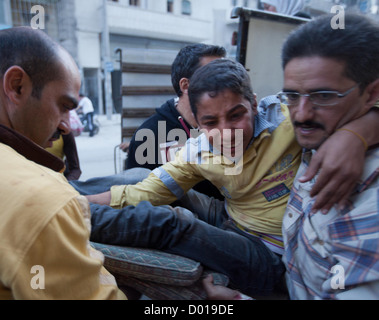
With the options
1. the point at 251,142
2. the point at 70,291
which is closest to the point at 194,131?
the point at 251,142

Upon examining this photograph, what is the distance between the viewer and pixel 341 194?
996 millimetres

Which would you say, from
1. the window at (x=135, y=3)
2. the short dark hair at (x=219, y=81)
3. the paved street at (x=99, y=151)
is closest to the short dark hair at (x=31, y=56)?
the short dark hair at (x=219, y=81)

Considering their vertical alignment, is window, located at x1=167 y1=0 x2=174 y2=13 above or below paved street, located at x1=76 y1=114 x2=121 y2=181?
above

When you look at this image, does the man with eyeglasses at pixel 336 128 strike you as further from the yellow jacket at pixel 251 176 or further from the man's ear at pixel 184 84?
the man's ear at pixel 184 84

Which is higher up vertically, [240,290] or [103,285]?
[103,285]

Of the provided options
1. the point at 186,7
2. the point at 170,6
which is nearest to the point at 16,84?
the point at 170,6

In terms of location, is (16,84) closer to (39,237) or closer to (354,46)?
(39,237)

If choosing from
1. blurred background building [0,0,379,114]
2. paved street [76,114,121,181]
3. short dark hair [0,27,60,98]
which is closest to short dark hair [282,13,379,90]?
short dark hair [0,27,60,98]

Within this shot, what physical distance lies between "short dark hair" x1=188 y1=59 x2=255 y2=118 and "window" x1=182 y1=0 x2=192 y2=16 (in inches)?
816

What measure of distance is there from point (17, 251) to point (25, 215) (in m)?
0.09

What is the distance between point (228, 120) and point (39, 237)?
101 centimetres

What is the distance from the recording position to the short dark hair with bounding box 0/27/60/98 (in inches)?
41.0

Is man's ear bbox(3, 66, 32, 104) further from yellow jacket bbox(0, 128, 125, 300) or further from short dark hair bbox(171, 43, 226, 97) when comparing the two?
short dark hair bbox(171, 43, 226, 97)

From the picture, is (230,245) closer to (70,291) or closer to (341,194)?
A: (341,194)
